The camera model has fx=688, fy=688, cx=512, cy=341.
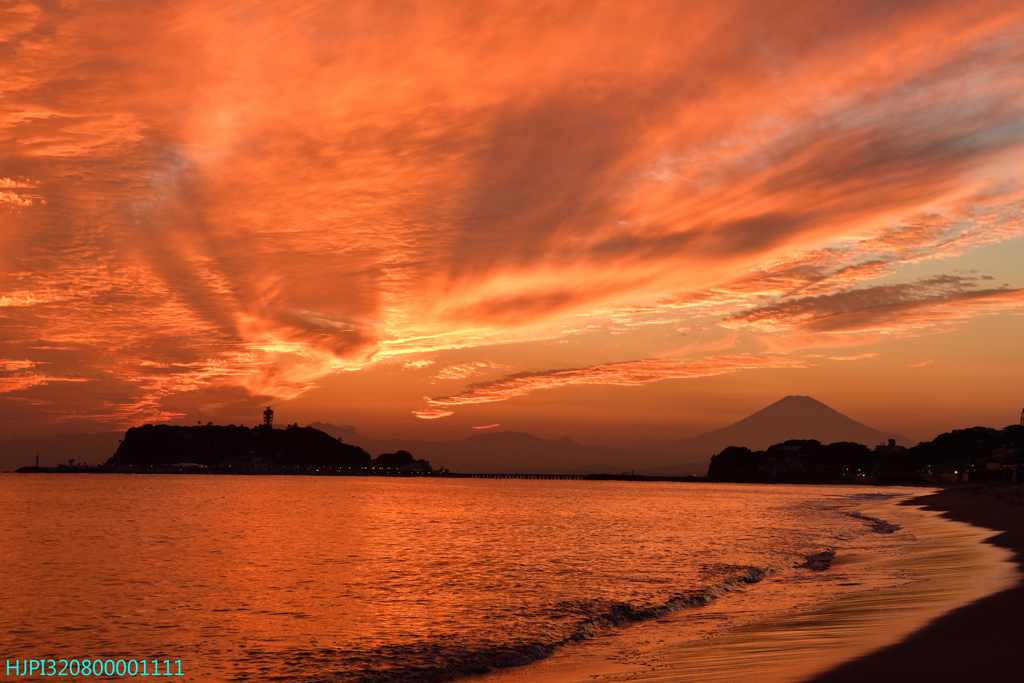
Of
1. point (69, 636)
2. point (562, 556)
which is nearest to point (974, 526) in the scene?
point (562, 556)

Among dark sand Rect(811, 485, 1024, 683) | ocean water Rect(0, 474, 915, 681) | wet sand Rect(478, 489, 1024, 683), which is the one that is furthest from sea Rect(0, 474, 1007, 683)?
dark sand Rect(811, 485, 1024, 683)

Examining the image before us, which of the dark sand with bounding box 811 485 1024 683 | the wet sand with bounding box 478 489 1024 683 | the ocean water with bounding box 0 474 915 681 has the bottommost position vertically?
the ocean water with bounding box 0 474 915 681

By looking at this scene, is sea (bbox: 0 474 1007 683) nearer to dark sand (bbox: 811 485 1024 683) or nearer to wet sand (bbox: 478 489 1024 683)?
wet sand (bbox: 478 489 1024 683)

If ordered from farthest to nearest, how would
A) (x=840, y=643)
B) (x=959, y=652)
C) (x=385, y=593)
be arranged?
(x=385, y=593) < (x=840, y=643) < (x=959, y=652)

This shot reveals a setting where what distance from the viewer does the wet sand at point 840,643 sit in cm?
1222

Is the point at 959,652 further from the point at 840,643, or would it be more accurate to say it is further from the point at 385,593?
the point at 385,593

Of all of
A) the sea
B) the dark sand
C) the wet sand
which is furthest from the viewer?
the sea

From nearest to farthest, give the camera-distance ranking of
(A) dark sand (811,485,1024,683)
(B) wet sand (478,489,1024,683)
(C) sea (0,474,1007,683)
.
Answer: (A) dark sand (811,485,1024,683), (B) wet sand (478,489,1024,683), (C) sea (0,474,1007,683)

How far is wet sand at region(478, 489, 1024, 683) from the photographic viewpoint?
1222cm

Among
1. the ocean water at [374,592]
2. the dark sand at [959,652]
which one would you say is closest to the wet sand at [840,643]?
the dark sand at [959,652]

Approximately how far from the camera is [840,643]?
14.7 metres

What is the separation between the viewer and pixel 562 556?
1537 inches

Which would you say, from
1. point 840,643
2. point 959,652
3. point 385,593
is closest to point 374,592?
point 385,593

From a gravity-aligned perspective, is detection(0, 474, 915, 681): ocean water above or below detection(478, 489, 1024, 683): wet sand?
below
